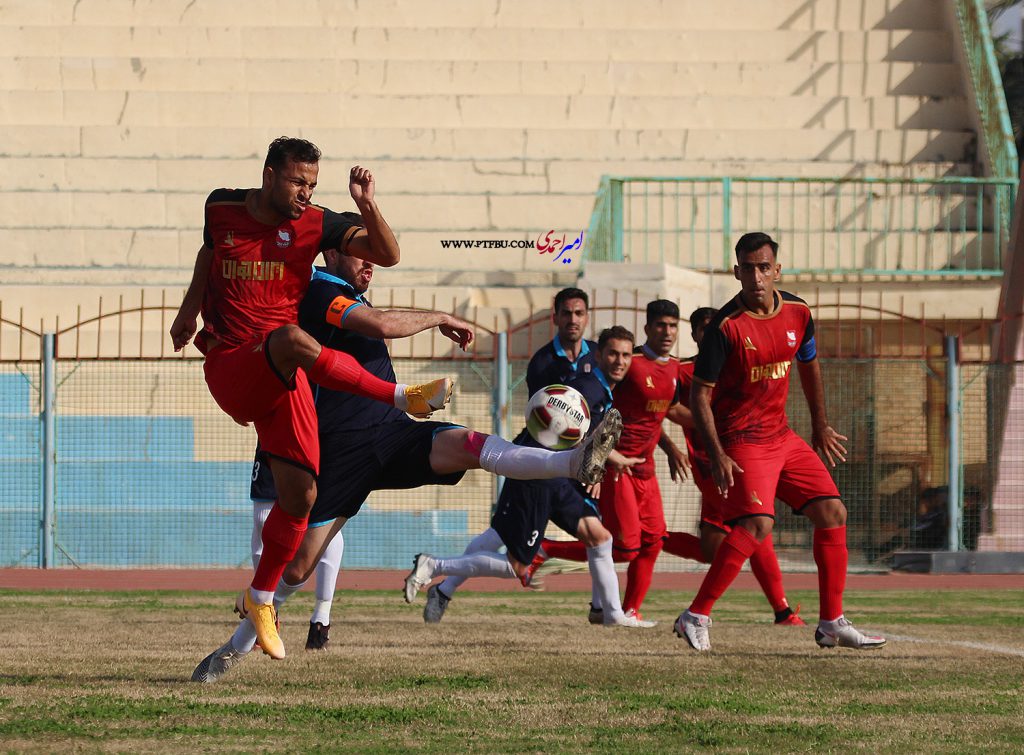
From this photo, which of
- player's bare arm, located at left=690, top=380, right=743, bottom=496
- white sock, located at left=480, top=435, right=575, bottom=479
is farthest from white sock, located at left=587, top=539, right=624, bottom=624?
white sock, located at left=480, top=435, right=575, bottom=479

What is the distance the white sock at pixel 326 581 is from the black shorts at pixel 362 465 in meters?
0.73

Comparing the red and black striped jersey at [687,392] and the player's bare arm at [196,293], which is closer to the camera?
the player's bare arm at [196,293]

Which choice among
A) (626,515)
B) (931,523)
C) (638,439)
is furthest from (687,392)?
(931,523)

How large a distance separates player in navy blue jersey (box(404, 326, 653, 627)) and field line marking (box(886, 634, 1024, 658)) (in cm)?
170

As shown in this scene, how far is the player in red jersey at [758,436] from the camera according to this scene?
842 cm

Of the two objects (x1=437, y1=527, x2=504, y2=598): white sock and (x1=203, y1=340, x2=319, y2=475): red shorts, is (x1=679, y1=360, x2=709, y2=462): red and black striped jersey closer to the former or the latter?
(x1=437, y1=527, x2=504, y2=598): white sock

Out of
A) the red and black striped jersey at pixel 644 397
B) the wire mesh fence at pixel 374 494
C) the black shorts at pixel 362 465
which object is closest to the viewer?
the black shorts at pixel 362 465

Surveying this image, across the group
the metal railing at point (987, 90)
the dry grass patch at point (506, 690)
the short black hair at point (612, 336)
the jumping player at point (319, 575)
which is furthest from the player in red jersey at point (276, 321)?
the metal railing at point (987, 90)

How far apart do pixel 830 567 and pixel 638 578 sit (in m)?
2.46

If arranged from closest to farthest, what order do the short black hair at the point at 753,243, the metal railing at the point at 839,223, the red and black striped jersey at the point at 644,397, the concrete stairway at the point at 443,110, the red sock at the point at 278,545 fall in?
the red sock at the point at 278,545 < the short black hair at the point at 753,243 < the red and black striped jersey at the point at 644,397 < the metal railing at the point at 839,223 < the concrete stairway at the point at 443,110

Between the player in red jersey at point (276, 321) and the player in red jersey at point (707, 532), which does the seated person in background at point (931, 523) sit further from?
the player in red jersey at point (276, 321)

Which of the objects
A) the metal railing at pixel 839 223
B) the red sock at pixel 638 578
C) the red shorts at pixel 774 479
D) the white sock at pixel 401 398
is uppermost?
the metal railing at pixel 839 223

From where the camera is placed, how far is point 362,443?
25.4 feet

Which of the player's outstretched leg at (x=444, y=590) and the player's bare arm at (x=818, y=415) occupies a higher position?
the player's bare arm at (x=818, y=415)
